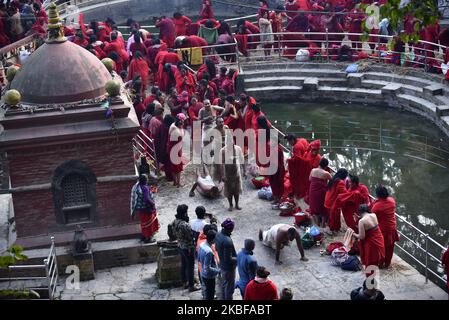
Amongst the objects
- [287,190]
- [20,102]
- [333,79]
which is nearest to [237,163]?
[287,190]

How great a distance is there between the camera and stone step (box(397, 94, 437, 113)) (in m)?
19.6

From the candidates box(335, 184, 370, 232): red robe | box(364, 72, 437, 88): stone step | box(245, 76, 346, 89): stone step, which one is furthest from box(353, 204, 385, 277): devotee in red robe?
box(245, 76, 346, 89): stone step

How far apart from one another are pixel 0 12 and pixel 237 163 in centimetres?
1288

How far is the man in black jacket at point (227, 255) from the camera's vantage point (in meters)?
10.8

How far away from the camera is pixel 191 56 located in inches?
854

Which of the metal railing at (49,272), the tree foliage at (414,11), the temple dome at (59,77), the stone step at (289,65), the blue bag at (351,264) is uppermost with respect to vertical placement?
the tree foliage at (414,11)

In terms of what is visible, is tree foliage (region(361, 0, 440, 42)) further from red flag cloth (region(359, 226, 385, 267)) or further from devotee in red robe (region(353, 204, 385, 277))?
red flag cloth (region(359, 226, 385, 267))

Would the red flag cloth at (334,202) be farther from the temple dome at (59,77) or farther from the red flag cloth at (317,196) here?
the temple dome at (59,77)

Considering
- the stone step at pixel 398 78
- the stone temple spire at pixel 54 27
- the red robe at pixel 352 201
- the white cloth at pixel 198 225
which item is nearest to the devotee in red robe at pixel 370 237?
the red robe at pixel 352 201

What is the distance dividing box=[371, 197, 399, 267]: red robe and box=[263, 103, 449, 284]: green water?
2131mm

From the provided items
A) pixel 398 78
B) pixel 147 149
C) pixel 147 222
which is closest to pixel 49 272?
pixel 147 222

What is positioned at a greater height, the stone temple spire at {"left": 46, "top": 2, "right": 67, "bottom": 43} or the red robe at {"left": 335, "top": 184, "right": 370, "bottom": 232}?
the stone temple spire at {"left": 46, "top": 2, "right": 67, "bottom": 43}

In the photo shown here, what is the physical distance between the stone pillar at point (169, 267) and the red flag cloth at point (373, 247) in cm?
260

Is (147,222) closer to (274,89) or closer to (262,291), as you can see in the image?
(262,291)
